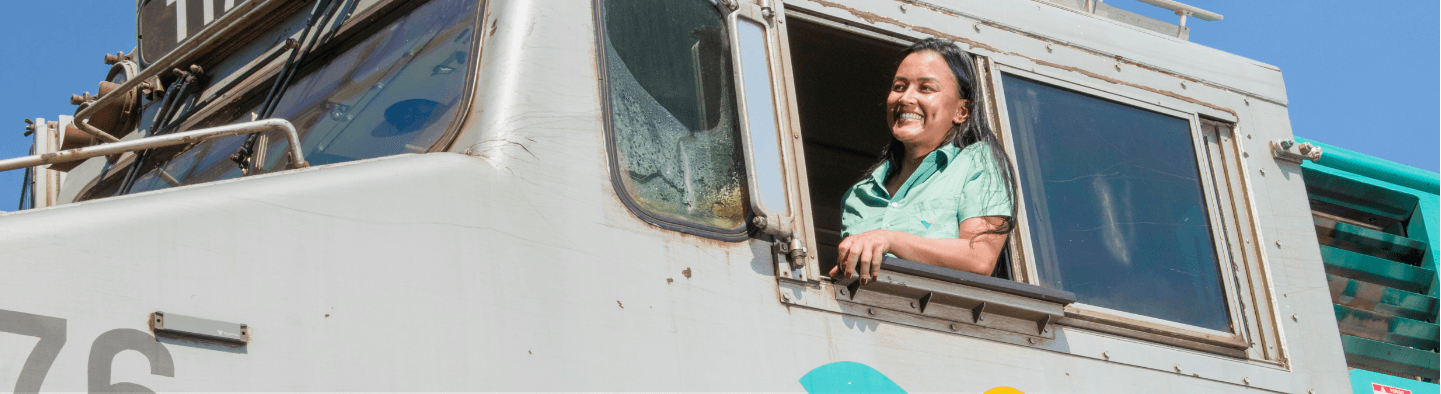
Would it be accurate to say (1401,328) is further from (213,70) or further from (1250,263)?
(213,70)

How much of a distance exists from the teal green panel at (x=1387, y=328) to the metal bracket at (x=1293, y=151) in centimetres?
97

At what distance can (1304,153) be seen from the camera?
157 inches

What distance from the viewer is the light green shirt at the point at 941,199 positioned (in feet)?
10.4

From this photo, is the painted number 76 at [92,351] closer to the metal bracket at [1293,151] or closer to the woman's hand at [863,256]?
the woman's hand at [863,256]

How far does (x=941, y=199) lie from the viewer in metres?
3.20

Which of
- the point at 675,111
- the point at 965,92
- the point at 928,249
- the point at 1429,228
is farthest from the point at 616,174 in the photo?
the point at 1429,228

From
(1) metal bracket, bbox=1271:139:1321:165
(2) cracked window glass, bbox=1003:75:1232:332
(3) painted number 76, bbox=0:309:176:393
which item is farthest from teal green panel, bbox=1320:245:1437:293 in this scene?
(3) painted number 76, bbox=0:309:176:393

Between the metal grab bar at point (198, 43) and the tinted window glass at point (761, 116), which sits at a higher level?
the metal grab bar at point (198, 43)

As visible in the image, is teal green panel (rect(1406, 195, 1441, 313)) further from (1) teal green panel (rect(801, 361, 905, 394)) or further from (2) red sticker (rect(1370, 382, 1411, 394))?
(1) teal green panel (rect(801, 361, 905, 394))

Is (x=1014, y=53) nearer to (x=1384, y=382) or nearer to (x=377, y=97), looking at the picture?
(x=377, y=97)

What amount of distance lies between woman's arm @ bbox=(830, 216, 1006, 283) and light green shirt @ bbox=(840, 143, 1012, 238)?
4cm

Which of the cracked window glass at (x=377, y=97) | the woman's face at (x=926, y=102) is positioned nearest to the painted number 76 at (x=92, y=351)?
the cracked window glass at (x=377, y=97)

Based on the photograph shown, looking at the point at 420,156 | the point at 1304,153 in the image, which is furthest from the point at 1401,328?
the point at 420,156

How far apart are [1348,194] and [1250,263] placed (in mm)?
1733
